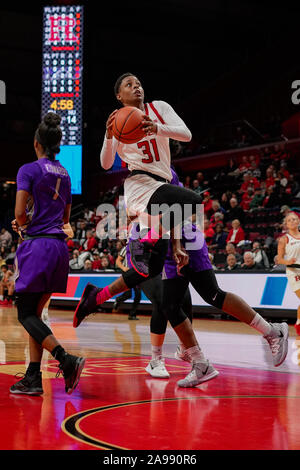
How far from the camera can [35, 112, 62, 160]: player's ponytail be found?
13.5 ft

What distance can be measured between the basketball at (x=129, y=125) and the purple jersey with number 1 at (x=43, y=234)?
1.62 feet

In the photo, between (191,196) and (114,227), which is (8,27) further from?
(191,196)

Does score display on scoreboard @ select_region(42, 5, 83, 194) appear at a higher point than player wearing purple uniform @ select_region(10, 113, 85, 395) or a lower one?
higher

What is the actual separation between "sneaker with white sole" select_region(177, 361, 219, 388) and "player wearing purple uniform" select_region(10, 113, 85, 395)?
100 centimetres

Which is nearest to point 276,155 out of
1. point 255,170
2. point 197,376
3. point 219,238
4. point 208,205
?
point 255,170

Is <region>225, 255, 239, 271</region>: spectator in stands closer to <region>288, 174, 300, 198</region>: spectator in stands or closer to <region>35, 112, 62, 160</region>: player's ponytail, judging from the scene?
<region>288, 174, 300, 198</region>: spectator in stands

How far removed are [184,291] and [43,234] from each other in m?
1.14

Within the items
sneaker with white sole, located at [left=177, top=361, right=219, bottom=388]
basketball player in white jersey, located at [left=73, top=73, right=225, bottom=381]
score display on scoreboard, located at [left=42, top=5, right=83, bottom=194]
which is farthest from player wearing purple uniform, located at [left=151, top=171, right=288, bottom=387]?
score display on scoreboard, located at [left=42, top=5, right=83, bottom=194]

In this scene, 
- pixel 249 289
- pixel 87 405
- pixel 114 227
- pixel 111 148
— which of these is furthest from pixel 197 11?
pixel 87 405

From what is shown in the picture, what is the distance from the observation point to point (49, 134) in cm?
414

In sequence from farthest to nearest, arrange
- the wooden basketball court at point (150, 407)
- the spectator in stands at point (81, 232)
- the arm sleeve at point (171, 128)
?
the spectator in stands at point (81, 232), the arm sleeve at point (171, 128), the wooden basketball court at point (150, 407)

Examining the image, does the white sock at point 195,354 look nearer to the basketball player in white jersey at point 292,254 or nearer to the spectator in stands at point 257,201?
the basketball player in white jersey at point 292,254

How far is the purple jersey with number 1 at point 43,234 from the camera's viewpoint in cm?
394

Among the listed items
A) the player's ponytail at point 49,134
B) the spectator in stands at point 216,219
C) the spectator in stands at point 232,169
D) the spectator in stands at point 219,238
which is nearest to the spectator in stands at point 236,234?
the spectator in stands at point 219,238
